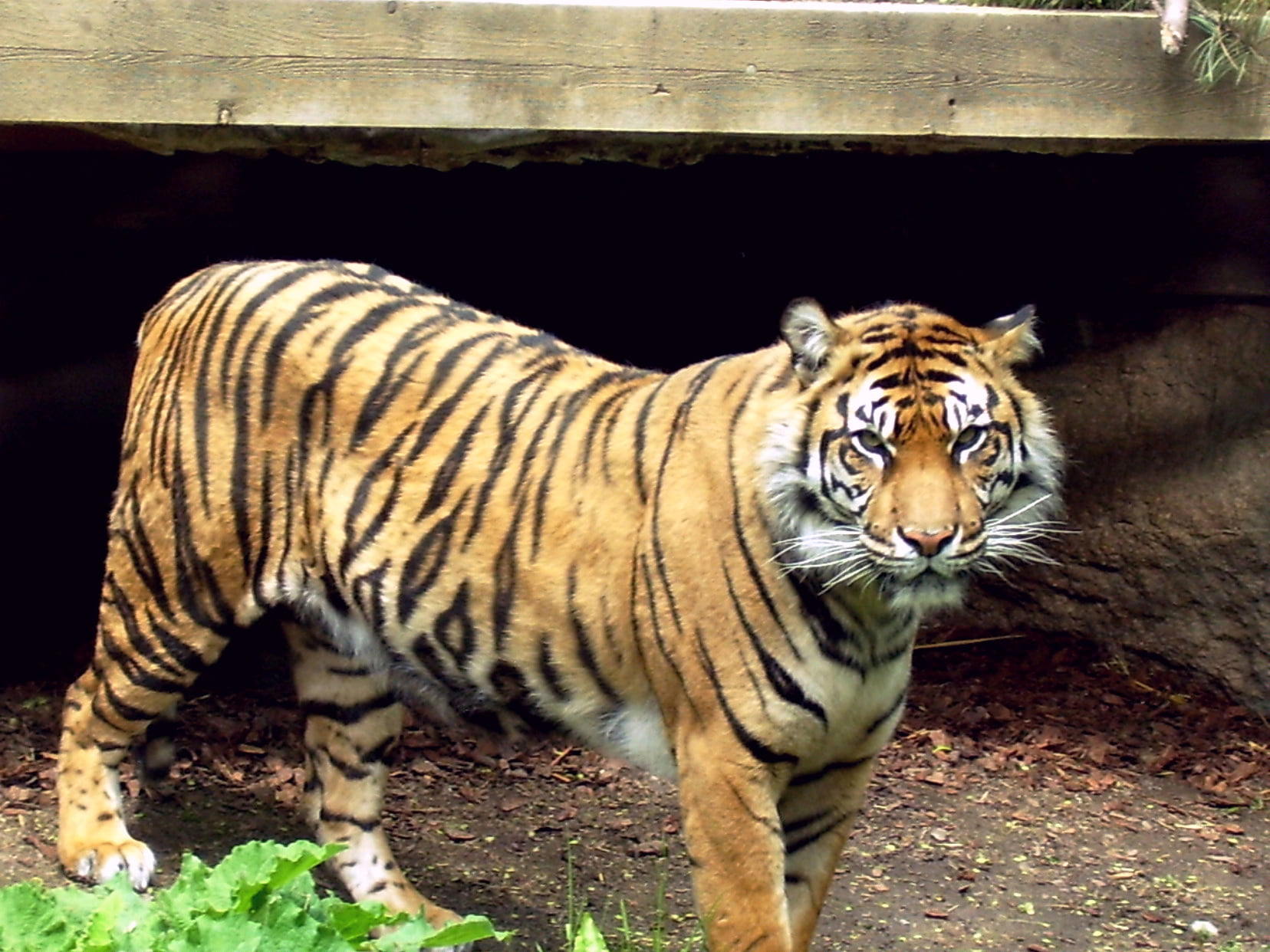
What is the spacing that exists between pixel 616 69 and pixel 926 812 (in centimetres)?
245

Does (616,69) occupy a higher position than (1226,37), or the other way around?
(1226,37)

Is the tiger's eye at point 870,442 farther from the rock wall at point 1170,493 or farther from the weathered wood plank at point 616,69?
the rock wall at point 1170,493

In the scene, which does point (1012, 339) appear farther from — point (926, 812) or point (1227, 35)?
point (926, 812)

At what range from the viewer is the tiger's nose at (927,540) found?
279 cm

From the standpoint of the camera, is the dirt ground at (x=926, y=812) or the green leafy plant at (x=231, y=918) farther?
the dirt ground at (x=926, y=812)

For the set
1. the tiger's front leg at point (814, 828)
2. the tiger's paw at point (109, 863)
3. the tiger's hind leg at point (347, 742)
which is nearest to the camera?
the tiger's front leg at point (814, 828)

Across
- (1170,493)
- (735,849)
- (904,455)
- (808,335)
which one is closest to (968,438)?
(904,455)

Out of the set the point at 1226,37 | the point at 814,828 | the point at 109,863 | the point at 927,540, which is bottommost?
the point at 109,863

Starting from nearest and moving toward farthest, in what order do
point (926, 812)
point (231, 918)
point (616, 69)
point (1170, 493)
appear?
point (231, 918), point (616, 69), point (926, 812), point (1170, 493)

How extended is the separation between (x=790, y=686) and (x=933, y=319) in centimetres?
77

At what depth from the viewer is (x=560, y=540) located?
3377mm

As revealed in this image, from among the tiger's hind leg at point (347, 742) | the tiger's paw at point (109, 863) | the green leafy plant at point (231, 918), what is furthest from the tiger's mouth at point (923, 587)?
the tiger's paw at point (109, 863)

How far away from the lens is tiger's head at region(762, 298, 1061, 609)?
284cm

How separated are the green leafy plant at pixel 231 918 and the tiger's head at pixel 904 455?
95cm
